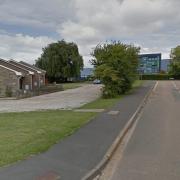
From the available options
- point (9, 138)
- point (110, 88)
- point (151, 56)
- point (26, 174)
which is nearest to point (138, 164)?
point (26, 174)

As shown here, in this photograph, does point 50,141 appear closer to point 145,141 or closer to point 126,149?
point 126,149

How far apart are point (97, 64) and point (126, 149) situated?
28437 mm

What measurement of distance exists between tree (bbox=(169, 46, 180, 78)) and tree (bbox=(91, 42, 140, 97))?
82496mm

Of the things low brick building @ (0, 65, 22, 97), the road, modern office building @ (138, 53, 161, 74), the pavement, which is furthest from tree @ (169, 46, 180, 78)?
the pavement

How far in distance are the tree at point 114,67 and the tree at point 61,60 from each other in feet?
172

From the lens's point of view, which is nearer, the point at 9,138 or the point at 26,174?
the point at 26,174

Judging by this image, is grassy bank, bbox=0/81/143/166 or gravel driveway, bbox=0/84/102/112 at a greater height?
grassy bank, bbox=0/81/143/166

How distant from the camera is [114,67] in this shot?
3872 cm

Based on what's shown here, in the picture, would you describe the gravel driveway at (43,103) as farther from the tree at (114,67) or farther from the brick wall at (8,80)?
the brick wall at (8,80)

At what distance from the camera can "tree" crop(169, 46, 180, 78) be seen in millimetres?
121188

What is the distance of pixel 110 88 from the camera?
1490 inches

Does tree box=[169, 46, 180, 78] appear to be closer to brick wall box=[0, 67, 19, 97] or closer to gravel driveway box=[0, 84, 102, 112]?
brick wall box=[0, 67, 19, 97]

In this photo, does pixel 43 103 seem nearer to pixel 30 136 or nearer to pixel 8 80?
pixel 8 80

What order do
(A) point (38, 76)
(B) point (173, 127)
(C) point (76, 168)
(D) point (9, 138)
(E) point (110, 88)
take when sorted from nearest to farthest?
(C) point (76, 168)
(D) point (9, 138)
(B) point (173, 127)
(E) point (110, 88)
(A) point (38, 76)
